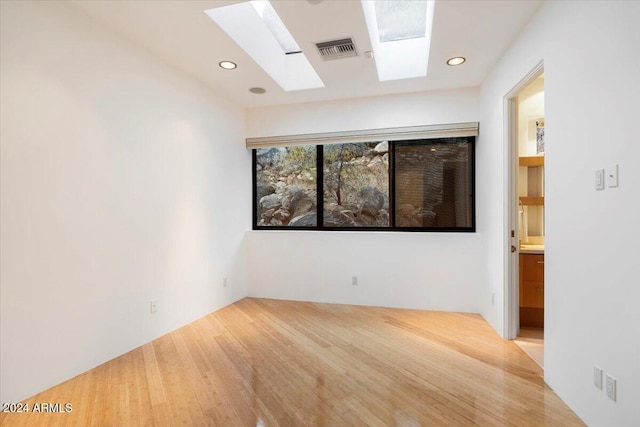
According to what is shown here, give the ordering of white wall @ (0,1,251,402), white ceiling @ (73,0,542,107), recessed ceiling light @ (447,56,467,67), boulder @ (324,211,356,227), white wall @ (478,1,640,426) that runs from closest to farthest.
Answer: white wall @ (478,1,640,426), white wall @ (0,1,251,402), white ceiling @ (73,0,542,107), recessed ceiling light @ (447,56,467,67), boulder @ (324,211,356,227)

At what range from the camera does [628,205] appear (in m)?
1.53

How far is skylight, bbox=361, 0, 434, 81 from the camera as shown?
2848 millimetres

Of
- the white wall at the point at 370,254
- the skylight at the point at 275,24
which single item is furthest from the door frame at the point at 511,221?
the skylight at the point at 275,24

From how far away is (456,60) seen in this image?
321 cm

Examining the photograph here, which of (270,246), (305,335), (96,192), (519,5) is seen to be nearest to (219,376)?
(305,335)

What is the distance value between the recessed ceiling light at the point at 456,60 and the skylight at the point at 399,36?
0.22m

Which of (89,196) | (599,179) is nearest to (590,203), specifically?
(599,179)

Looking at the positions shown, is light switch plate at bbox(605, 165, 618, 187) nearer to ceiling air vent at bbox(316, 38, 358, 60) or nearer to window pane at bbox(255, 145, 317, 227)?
ceiling air vent at bbox(316, 38, 358, 60)

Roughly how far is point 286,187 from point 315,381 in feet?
9.38

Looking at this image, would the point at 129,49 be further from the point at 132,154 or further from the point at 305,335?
the point at 305,335

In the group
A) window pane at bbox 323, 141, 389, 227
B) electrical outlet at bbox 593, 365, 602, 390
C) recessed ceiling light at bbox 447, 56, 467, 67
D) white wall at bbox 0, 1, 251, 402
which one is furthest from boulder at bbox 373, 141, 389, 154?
electrical outlet at bbox 593, 365, 602, 390

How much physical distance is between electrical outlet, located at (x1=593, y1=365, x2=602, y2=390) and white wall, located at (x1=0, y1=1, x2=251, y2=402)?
128 inches

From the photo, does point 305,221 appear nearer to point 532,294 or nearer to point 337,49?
point 337,49

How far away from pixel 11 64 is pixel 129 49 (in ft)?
3.23
